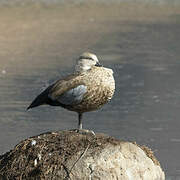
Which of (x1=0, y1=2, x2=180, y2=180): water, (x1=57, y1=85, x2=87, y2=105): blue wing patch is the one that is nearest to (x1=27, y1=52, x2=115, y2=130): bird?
(x1=57, y1=85, x2=87, y2=105): blue wing patch

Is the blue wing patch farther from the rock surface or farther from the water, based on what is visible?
the water

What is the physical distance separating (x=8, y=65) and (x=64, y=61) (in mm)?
1362

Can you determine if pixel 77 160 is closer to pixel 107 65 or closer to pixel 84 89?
pixel 84 89

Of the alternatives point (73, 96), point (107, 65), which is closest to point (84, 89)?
point (73, 96)

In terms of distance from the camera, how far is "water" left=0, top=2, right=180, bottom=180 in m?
14.2

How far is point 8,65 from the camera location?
63.1 feet

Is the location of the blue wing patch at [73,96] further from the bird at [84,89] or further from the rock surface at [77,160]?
the rock surface at [77,160]

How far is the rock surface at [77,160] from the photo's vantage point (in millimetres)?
8758

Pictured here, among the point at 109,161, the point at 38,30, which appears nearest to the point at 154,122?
the point at 109,161

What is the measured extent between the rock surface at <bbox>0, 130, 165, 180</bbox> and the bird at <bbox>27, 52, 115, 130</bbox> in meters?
0.38

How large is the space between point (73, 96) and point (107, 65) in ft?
32.5

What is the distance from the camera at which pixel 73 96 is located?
9031 millimetres

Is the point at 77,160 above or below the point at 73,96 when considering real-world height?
below

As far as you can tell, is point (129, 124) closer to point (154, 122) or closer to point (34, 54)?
point (154, 122)
